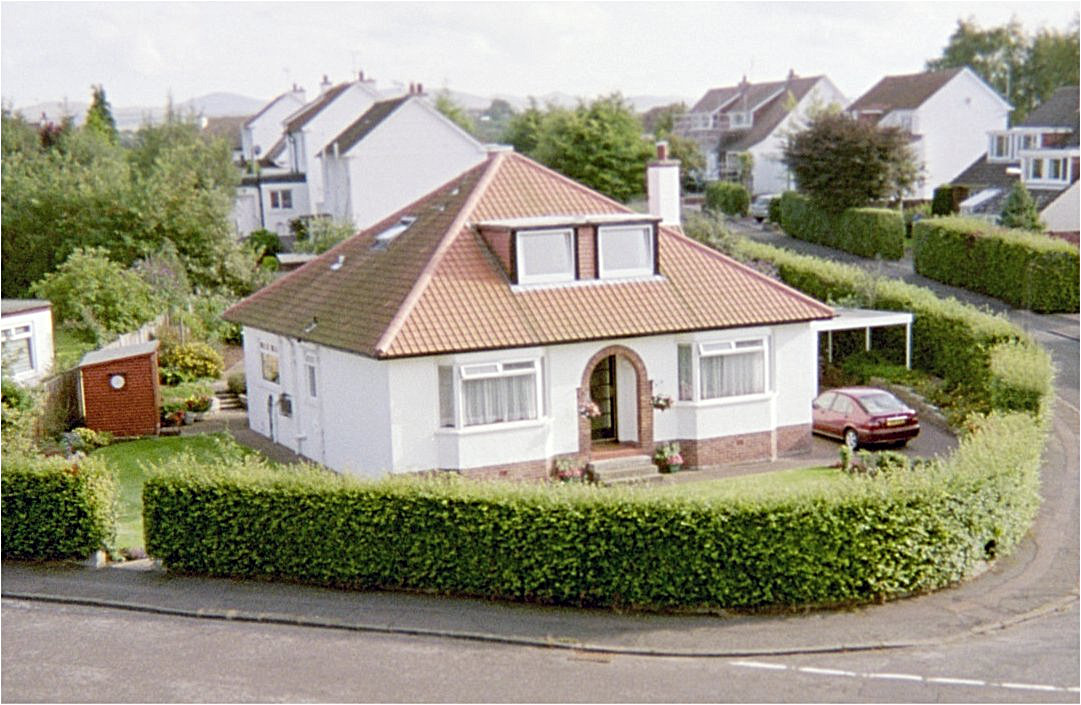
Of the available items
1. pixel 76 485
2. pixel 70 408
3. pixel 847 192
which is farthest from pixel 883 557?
pixel 847 192

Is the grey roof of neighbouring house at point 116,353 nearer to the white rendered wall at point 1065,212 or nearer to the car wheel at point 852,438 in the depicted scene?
the car wheel at point 852,438

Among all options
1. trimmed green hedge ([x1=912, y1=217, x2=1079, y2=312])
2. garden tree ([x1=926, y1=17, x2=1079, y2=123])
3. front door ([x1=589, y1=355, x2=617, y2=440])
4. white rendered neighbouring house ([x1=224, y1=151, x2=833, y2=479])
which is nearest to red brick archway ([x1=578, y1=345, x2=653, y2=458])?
white rendered neighbouring house ([x1=224, y1=151, x2=833, y2=479])

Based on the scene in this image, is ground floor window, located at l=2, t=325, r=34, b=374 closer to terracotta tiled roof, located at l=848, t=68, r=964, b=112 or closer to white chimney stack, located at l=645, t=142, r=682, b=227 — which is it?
white chimney stack, located at l=645, t=142, r=682, b=227

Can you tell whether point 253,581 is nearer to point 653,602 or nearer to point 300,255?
point 653,602

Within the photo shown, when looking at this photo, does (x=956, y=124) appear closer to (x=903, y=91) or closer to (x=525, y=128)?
(x=903, y=91)

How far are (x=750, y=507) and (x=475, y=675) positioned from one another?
461 cm

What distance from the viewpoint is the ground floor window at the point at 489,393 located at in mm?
24234

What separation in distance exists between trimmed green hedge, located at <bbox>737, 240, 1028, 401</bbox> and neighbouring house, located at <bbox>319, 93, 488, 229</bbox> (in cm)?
2252

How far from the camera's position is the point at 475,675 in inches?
613

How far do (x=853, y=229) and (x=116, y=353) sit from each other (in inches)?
1498

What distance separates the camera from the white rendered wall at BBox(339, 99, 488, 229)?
2323 inches

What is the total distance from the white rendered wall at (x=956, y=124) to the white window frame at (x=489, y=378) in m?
56.7

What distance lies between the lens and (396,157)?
196ft

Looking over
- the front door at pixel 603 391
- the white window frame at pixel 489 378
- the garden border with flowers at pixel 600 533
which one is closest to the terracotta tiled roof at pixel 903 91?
the front door at pixel 603 391
